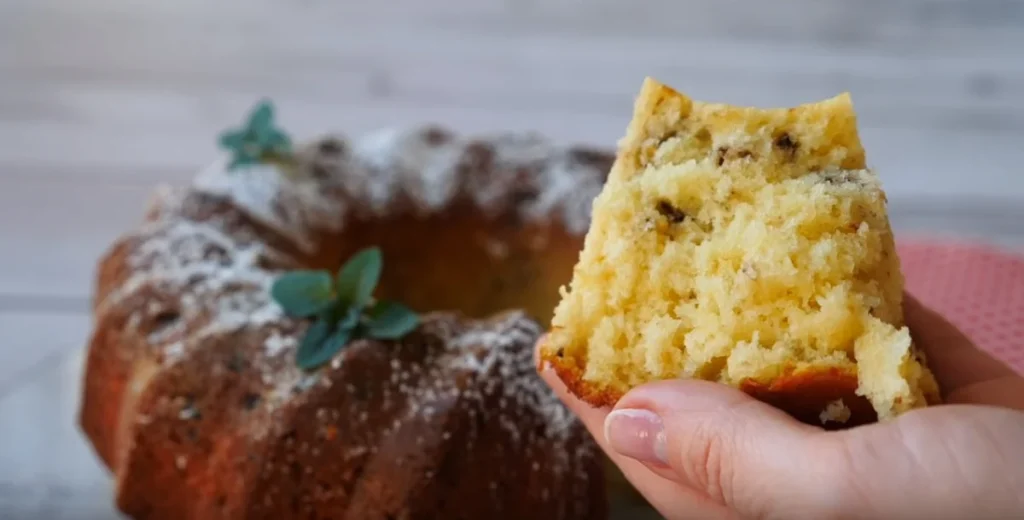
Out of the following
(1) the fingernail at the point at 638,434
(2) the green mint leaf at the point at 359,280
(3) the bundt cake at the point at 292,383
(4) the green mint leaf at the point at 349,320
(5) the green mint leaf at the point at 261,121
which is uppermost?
(5) the green mint leaf at the point at 261,121

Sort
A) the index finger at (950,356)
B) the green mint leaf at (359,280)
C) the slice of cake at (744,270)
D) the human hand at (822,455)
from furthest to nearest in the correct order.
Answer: the green mint leaf at (359,280), the index finger at (950,356), the slice of cake at (744,270), the human hand at (822,455)

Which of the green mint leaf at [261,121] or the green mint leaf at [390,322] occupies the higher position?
the green mint leaf at [261,121]

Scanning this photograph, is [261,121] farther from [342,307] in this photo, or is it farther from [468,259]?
[342,307]

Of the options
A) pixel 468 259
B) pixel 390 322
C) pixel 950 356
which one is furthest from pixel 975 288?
pixel 390 322

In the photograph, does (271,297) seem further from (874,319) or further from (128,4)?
(128,4)

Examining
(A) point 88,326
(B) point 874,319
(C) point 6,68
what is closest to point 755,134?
(B) point 874,319

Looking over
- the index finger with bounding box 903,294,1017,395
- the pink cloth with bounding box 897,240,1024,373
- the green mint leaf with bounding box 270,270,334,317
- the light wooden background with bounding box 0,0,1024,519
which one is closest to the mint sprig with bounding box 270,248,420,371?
the green mint leaf with bounding box 270,270,334,317

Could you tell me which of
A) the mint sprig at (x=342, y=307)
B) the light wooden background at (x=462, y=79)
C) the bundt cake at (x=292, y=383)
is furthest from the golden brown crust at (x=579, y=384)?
the light wooden background at (x=462, y=79)

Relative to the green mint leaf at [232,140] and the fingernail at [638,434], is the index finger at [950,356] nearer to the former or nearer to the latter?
the fingernail at [638,434]
